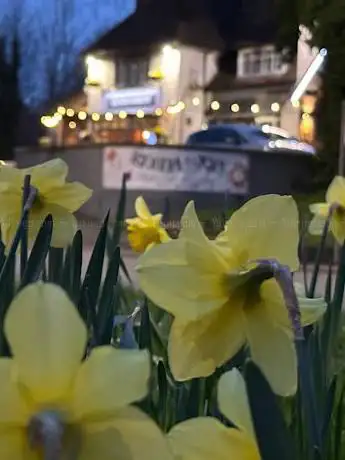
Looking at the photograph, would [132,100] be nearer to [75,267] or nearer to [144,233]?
[144,233]

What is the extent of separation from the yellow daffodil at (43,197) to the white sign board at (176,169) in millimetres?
5655

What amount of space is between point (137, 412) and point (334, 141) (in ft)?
24.4

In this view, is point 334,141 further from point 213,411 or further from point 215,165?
point 213,411

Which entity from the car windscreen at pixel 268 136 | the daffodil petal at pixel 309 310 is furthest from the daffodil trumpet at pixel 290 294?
the car windscreen at pixel 268 136

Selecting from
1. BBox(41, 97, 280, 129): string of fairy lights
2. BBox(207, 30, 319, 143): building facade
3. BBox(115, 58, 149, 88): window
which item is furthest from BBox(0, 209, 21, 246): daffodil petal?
BBox(115, 58, 149, 88): window

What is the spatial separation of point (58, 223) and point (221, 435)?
0.36 m

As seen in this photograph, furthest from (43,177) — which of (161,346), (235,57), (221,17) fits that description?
(235,57)

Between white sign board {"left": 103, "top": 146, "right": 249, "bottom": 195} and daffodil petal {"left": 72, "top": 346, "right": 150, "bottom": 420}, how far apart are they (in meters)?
6.05

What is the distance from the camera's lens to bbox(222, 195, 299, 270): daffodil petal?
353 millimetres

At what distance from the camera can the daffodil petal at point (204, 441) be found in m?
0.27

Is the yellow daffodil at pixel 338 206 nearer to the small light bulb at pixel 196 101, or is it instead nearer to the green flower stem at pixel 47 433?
the green flower stem at pixel 47 433

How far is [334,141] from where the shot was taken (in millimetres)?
7500

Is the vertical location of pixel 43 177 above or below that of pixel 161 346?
above

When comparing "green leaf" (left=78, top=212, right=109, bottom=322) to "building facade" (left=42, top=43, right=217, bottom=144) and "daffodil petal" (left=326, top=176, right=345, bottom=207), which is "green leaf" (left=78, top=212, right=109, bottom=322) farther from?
"building facade" (left=42, top=43, right=217, bottom=144)
